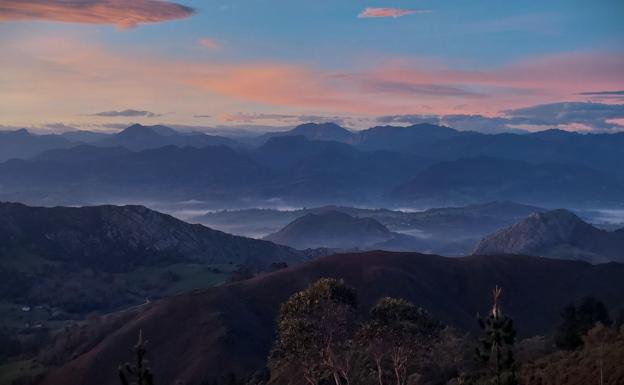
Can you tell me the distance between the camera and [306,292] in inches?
1355

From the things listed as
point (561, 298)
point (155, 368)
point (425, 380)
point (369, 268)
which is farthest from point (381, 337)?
point (561, 298)

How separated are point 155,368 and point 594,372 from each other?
66.4 meters

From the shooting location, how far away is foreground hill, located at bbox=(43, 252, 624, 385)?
93312 millimetres

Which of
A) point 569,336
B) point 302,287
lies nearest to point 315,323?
point 569,336

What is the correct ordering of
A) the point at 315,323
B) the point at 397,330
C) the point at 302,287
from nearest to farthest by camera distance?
1. the point at 315,323
2. the point at 397,330
3. the point at 302,287

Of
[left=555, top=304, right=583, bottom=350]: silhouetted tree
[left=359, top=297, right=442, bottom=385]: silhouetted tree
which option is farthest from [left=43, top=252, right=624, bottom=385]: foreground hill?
[left=359, top=297, right=442, bottom=385]: silhouetted tree

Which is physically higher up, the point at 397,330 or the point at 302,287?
the point at 397,330

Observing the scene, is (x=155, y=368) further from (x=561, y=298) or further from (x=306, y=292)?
(x=561, y=298)

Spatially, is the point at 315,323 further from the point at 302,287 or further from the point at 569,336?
the point at 302,287

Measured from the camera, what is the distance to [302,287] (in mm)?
113688

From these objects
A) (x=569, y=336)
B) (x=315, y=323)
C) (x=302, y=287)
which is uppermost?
(x=315, y=323)

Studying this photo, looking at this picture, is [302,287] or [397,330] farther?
[302,287]

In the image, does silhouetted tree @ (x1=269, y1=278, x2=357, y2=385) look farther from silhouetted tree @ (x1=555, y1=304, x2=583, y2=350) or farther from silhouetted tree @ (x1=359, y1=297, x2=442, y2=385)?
silhouetted tree @ (x1=555, y1=304, x2=583, y2=350)

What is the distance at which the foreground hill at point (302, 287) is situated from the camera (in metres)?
93.3
